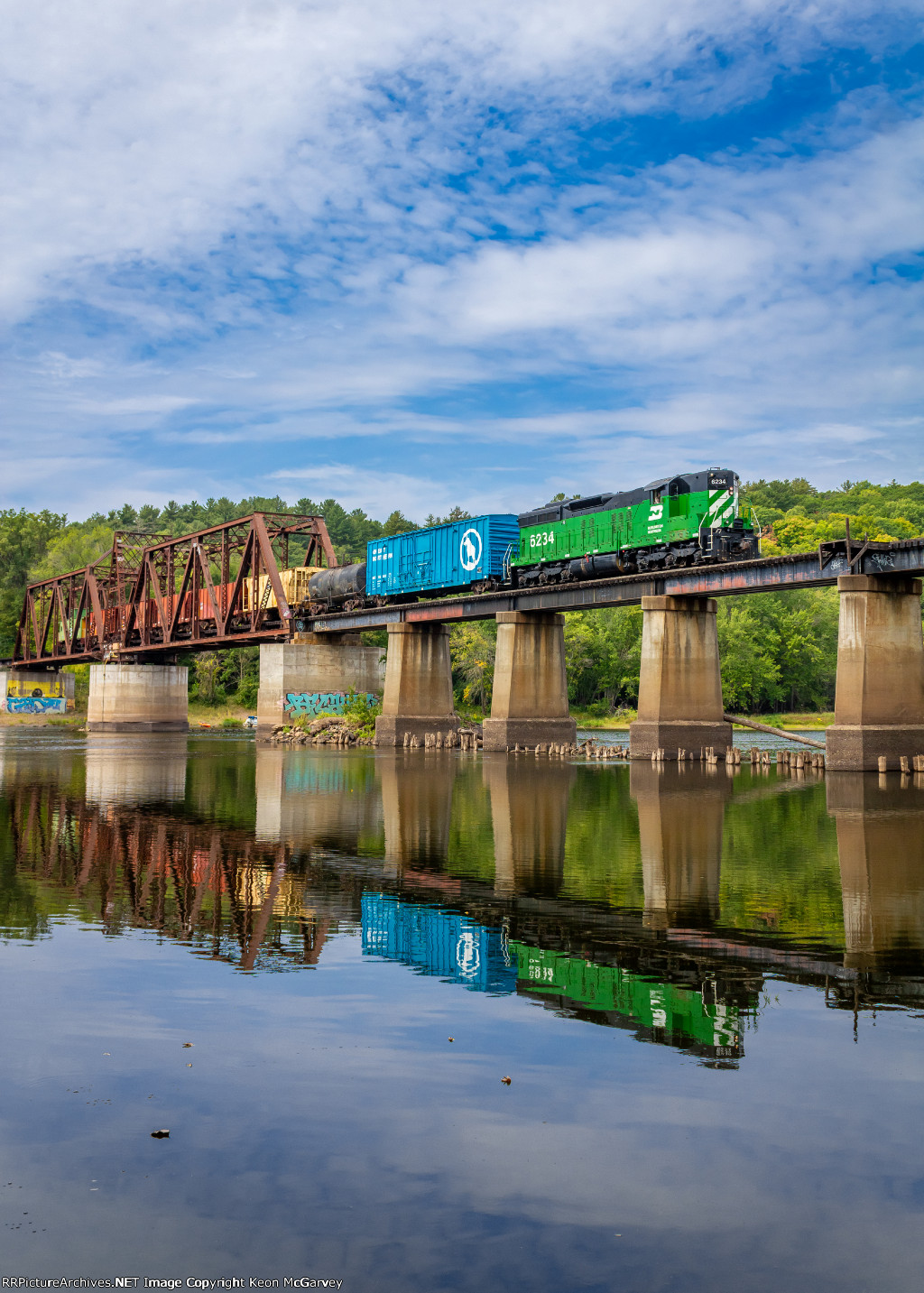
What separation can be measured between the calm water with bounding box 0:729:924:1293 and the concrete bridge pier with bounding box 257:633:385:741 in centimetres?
6240

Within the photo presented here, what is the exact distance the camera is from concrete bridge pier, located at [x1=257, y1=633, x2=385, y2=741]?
8212cm

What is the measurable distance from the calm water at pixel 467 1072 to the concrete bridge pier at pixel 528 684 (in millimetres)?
42176

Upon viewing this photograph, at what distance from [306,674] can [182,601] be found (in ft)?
69.5

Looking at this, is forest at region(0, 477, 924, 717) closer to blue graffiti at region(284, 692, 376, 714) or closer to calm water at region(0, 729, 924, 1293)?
blue graffiti at region(284, 692, 376, 714)

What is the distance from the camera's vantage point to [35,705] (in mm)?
136250

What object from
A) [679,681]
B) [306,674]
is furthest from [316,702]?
[679,681]

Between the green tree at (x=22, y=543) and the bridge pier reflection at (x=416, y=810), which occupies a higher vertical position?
the green tree at (x=22, y=543)

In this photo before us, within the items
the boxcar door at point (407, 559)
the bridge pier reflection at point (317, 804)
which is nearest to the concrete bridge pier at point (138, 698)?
the boxcar door at point (407, 559)

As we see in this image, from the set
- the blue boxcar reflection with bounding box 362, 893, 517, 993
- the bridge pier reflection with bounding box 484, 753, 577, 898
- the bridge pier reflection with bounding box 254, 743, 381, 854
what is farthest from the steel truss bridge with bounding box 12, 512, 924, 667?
the blue boxcar reflection with bounding box 362, 893, 517, 993

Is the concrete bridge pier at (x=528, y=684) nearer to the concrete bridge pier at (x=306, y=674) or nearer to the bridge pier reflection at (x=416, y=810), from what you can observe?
the bridge pier reflection at (x=416, y=810)

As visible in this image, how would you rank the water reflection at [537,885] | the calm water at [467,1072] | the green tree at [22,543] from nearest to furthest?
the calm water at [467,1072]
the water reflection at [537,885]
the green tree at [22,543]

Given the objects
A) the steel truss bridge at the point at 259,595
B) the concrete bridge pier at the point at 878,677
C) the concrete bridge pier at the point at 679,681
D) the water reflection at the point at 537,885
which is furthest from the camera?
the concrete bridge pier at the point at 679,681

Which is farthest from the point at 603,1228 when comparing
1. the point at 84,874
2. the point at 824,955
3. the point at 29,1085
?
the point at 84,874

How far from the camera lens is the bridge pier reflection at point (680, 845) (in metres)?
15.1
